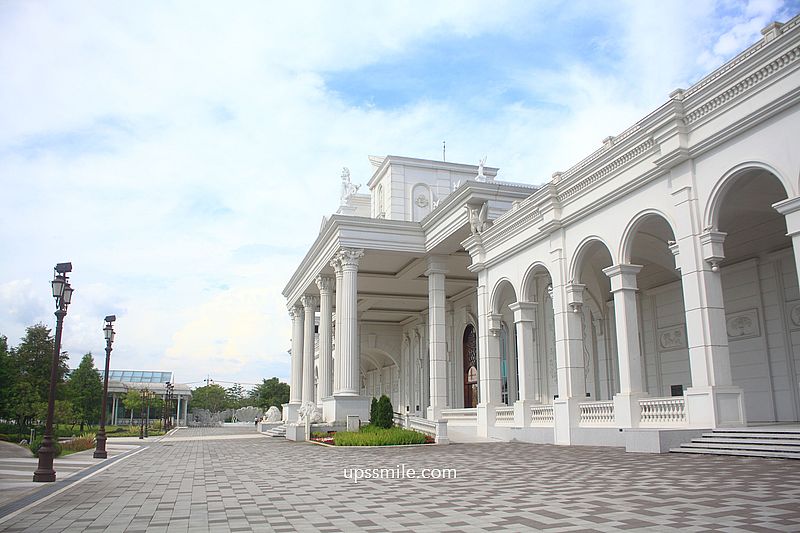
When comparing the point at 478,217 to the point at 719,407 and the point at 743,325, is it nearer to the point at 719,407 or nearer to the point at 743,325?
the point at 743,325

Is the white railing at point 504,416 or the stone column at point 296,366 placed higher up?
the stone column at point 296,366

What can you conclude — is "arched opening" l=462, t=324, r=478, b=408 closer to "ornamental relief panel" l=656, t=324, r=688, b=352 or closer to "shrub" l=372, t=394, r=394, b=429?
"shrub" l=372, t=394, r=394, b=429

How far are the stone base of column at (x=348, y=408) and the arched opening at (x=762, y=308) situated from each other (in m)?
16.0

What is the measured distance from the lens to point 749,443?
12.3 meters

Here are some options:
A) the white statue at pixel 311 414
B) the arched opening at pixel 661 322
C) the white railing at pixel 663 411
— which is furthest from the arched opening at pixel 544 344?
the white railing at pixel 663 411

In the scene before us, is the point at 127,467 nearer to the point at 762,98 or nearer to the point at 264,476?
the point at 264,476

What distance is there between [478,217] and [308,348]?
60.2 feet

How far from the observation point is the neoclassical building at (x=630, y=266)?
14102 millimetres

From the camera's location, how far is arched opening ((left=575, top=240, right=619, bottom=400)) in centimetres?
2762

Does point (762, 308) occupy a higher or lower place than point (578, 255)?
lower

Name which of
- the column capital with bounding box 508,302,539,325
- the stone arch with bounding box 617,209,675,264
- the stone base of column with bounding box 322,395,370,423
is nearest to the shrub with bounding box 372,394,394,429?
the stone base of column with bounding box 322,395,370,423

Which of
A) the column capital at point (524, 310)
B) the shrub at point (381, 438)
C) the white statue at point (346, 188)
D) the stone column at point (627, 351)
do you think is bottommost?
the shrub at point (381, 438)

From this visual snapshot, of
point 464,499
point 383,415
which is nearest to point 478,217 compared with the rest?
point 383,415

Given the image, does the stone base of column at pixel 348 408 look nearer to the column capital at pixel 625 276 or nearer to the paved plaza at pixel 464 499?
the column capital at pixel 625 276
